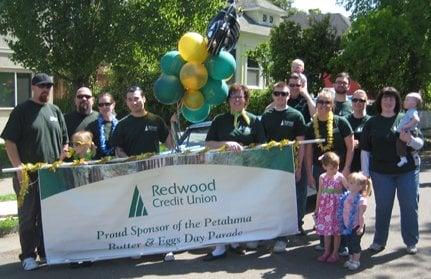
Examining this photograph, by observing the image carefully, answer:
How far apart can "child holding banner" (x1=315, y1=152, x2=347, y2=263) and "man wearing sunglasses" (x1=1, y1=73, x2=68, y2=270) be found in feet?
9.51

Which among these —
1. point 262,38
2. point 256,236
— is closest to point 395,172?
point 256,236

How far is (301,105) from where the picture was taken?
6902 mm

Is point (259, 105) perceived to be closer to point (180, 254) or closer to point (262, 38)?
point (262, 38)

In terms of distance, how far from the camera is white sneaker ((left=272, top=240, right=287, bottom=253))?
20.4ft

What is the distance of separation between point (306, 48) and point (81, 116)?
18.2 meters

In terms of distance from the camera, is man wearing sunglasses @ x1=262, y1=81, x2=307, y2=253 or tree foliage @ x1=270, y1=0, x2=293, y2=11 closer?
man wearing sunglasses @ x1=262, y1=81, x2=307, y2=253

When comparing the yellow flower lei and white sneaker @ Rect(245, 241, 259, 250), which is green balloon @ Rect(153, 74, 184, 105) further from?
white sneaker @ Rect(245, 241, 259, 250)

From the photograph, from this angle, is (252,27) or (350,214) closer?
(350,214)

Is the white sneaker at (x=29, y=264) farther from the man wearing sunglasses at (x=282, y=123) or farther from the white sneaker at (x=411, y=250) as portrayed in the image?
the white sneaker at (x=411, y=250)

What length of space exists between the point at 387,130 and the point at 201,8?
951 centimetres

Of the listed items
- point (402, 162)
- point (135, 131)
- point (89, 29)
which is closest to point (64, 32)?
point (89, 29)

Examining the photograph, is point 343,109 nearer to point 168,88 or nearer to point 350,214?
point 350,214

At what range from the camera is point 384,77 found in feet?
67.0

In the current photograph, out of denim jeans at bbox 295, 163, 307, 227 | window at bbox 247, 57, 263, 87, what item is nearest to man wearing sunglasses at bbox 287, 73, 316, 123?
denim jeans at bbox 295, 163, 307, 227
